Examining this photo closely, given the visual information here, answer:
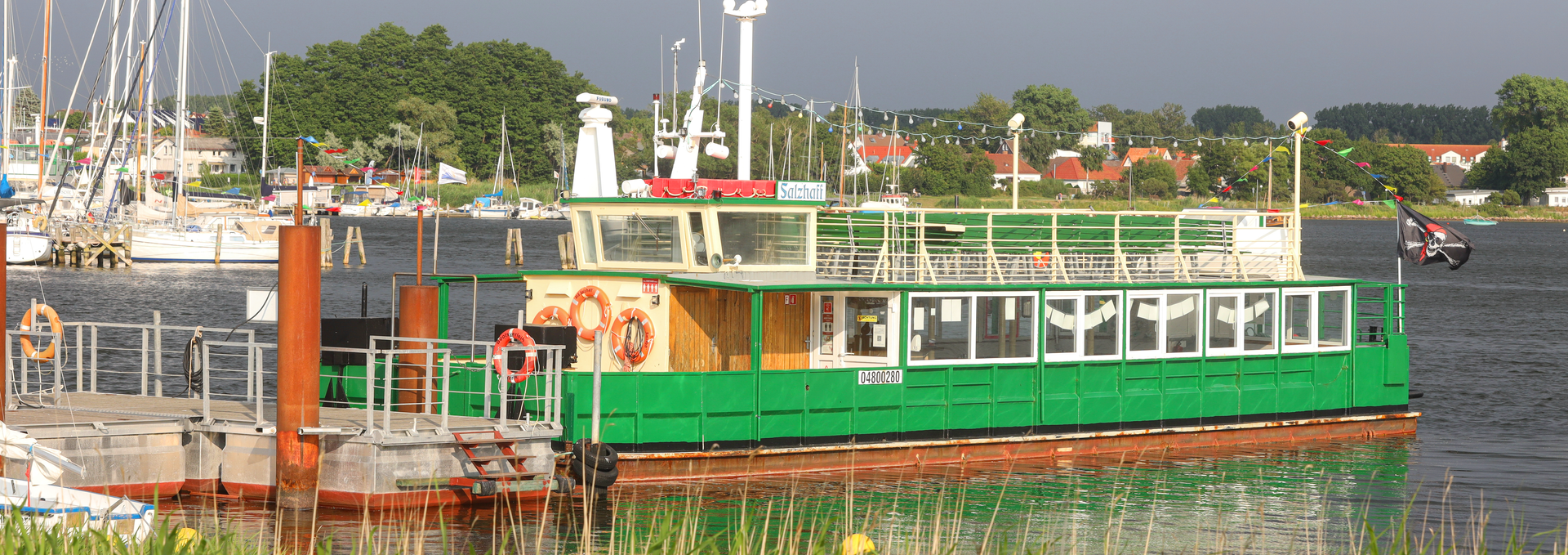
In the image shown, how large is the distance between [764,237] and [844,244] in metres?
1.22

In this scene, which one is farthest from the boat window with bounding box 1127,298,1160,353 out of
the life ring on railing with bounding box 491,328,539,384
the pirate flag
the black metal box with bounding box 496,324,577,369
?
the life ring on railing with bounding box 491,328,539,384

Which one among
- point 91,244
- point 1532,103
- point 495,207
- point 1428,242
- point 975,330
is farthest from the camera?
point 1532,103

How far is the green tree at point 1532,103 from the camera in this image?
144000 mm

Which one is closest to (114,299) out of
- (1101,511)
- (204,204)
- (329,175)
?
(1101,511)

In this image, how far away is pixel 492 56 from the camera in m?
142

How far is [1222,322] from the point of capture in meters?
20.7

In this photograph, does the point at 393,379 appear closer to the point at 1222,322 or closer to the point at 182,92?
the point at 1222,322

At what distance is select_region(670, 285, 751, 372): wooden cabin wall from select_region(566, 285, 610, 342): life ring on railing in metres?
0.87

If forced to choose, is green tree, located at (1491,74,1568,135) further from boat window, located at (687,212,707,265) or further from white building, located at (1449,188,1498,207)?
boat window, located at (687,212,707,265)

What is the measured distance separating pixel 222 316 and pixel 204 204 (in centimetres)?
5277

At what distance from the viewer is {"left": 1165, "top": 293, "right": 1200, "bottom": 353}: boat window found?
19969mm

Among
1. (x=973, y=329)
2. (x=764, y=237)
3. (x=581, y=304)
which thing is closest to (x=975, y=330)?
(x=973, y=329)

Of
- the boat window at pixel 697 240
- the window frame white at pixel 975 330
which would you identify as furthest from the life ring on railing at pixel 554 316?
the window frame white at pixel 975 330

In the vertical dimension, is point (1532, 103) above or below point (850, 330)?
above
